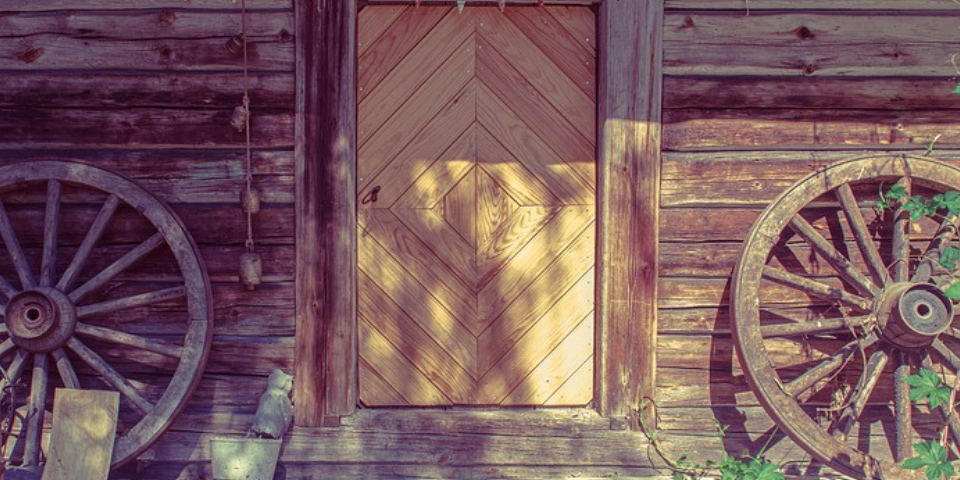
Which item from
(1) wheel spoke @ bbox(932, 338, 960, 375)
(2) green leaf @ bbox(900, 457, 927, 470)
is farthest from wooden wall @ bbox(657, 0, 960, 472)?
(1) wheel spoke @ bbox(932, 338, 960, 375)

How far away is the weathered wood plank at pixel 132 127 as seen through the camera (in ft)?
11.4

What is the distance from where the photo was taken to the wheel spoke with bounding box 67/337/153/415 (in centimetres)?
335

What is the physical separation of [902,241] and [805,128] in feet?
2.08

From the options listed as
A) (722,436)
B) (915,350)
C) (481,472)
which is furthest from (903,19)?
(481,472)

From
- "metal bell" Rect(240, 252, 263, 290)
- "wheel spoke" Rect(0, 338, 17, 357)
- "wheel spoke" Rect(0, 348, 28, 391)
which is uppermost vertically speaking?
"metal bell" Rect(240, 252, 263, 290)

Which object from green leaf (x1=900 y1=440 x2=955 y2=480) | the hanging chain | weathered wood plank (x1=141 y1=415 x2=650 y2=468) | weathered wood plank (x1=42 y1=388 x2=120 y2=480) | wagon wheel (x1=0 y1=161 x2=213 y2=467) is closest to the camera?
green leaf (x1=900 y1=440 x2=955 y2=480)

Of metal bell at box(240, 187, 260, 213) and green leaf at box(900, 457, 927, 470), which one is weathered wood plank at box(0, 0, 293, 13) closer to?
metal bell at box(240, 187, 260, 213)

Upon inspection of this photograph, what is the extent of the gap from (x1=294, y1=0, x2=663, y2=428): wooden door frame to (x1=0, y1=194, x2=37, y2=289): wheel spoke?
44.2 inches

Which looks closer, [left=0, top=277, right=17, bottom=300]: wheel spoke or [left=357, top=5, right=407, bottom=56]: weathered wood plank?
[left=0, top=277, right=17, bottom=300]: wheel spoke

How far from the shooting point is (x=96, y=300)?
352 centimetres

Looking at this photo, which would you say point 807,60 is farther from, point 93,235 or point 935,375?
point 93,235

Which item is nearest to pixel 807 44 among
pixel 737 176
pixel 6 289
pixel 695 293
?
pixel 737 176

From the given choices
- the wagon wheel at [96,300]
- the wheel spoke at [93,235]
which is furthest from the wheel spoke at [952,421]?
the wheel spoke at [93,235]

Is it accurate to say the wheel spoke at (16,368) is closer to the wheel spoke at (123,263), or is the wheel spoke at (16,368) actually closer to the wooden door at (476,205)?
the wheel spoke at (123,263)
